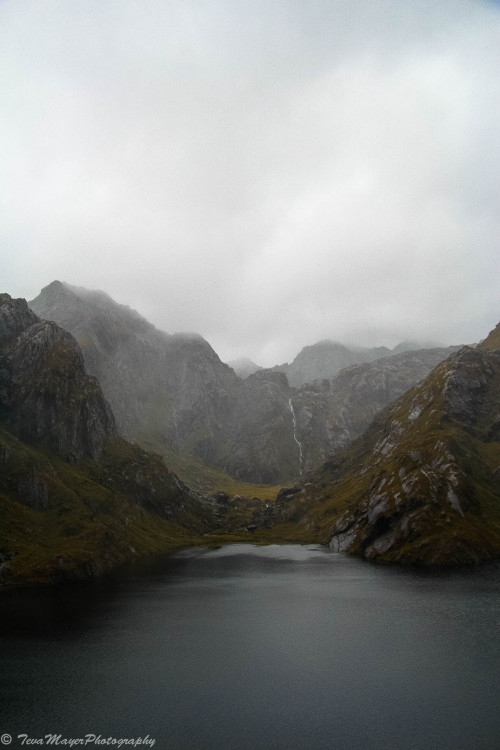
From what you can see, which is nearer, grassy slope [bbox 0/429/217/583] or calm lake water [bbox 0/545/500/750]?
calm lake water [bbox 0/545/500/750]

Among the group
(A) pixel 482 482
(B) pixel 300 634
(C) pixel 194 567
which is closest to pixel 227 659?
(B) pixel 300 634

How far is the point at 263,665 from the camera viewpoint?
2953 inches

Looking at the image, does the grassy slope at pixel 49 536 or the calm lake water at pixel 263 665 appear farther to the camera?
the grassy slope at pixel 49 536

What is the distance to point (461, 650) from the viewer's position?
77625mm

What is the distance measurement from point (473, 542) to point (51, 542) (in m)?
154

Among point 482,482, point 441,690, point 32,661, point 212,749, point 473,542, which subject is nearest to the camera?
point 212,749

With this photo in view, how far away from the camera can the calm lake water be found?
54438 mm

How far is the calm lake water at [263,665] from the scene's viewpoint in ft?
179

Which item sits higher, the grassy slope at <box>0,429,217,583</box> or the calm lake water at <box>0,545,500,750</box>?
the grassy slope at <box>0,429,217,583</box>

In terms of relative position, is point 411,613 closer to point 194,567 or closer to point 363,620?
point 363,620

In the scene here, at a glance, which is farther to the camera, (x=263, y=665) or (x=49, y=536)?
(x=49, y=536)

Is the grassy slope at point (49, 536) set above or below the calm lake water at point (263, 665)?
above

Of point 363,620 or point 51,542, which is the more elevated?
point 51,542

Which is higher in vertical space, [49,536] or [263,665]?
[49,536]
